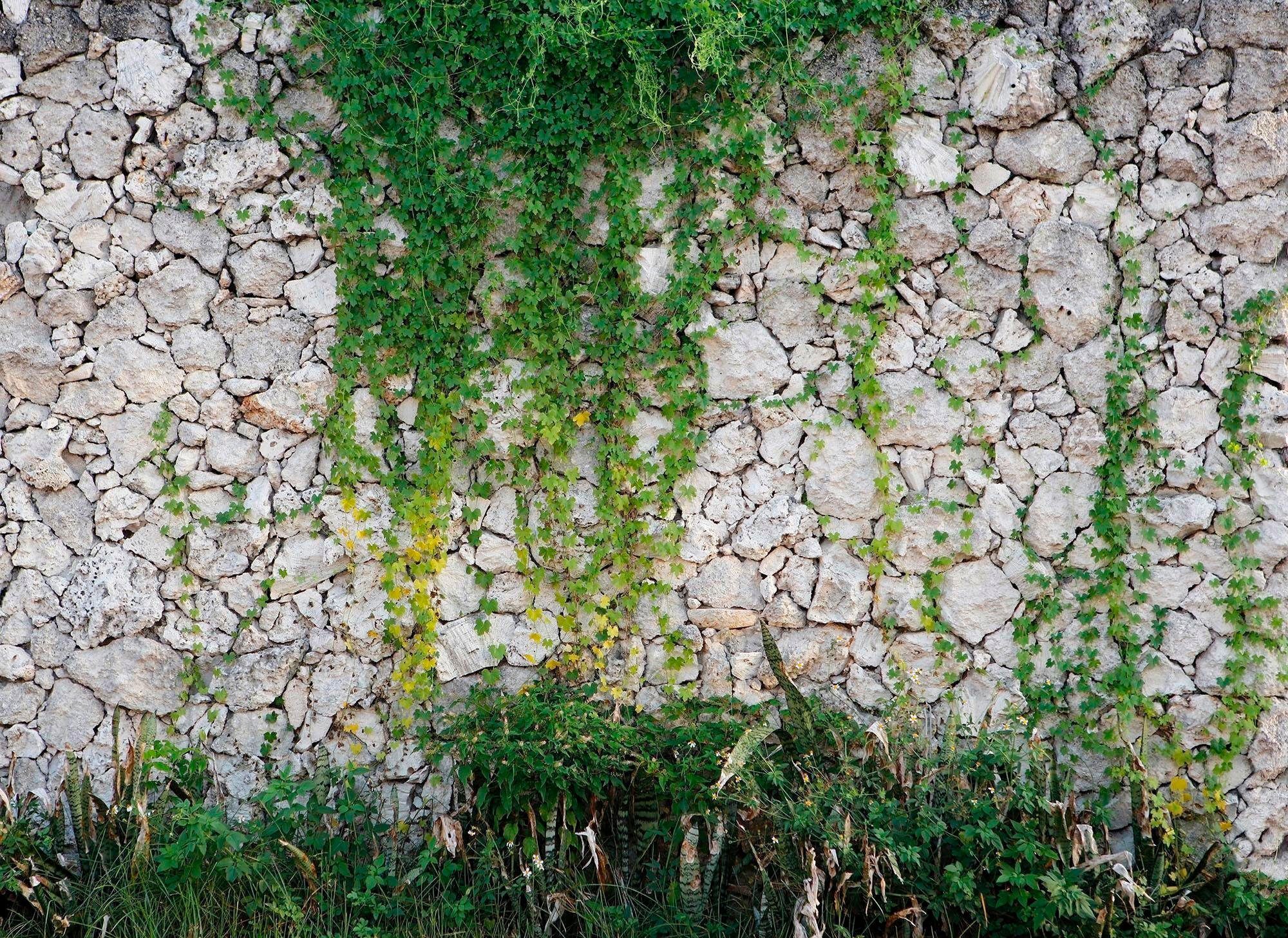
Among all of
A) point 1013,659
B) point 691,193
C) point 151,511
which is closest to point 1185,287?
point 1013,659

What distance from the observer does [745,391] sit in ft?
14.7

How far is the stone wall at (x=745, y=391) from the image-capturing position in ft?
14.0

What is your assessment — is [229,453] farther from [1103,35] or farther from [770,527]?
[1103,35]

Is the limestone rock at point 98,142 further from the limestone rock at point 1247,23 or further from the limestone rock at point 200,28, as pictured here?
the limestone rock at point 1247,23

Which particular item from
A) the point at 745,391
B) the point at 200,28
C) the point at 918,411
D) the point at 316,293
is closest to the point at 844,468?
the point at 918,411

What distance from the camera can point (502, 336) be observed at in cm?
439

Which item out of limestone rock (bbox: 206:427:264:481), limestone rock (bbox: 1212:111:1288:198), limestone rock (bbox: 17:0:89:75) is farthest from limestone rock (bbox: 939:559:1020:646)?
limestone rock (bbox: 17:0:89:75)

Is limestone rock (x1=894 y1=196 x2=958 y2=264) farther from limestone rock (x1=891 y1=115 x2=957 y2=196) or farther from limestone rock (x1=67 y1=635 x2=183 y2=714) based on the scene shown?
limestone rock (x1=67 y1=635 x2=183 y2=714)

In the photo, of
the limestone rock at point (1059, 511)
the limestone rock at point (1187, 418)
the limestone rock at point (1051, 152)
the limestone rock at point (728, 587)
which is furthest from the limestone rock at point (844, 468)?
the limestone rock at point (1051, 152)

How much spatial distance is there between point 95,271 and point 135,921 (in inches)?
104

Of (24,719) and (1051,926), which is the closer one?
(1051,926)

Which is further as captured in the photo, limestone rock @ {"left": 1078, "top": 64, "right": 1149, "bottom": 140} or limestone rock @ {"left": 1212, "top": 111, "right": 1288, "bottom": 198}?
limestone rock @ {"left": 1078, "top": 64, "right": 1149, "bottom": 140}

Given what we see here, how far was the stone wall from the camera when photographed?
4273mm

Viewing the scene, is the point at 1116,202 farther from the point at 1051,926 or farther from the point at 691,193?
the point at 1051,926
